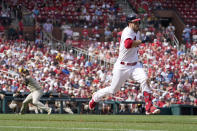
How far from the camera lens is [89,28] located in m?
32.8

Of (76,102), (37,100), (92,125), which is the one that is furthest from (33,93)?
(92,125)

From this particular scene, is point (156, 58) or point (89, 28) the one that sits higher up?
point (89, 28)

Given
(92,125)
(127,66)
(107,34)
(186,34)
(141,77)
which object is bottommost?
(92,125)

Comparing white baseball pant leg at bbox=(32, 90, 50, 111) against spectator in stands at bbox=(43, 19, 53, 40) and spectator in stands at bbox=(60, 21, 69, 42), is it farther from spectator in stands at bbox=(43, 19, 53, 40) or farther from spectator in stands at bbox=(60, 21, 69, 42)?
spectator in stands at bbox=(60, 21, 69, 42)

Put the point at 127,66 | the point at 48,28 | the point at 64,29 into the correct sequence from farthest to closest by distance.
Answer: the point at 64,29 → the point at 48,28 → the point at 127,66

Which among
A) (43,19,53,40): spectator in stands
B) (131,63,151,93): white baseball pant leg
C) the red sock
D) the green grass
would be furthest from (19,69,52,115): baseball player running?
(43,19,53,40): spectator in stands

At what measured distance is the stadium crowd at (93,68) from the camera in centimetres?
2336

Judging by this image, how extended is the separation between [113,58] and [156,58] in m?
2.34

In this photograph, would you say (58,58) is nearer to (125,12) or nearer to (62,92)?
(62,92)

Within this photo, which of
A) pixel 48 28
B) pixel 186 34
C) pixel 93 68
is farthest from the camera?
pixel 186 34

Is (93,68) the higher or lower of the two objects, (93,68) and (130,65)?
the higher

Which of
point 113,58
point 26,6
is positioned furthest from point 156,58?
point 26,6

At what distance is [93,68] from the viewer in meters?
26.5

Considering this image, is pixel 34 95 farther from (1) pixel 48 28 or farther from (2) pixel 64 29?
(2) pixel 64 29
